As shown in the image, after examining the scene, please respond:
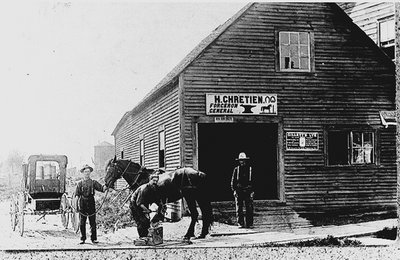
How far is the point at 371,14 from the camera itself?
A: 19234 millimetres

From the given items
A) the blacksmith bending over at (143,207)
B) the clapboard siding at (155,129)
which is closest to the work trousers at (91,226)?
the blacksmith bending over at (143,207)

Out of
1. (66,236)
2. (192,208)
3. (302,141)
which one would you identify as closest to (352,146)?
(302,141)

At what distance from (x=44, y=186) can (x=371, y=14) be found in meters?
13.5

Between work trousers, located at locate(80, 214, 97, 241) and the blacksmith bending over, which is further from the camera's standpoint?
work trousers, located at locate(80, 214, 97, 241)

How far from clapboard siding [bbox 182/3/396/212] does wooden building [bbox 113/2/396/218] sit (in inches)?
1.2

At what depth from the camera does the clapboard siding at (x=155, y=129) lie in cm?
1548

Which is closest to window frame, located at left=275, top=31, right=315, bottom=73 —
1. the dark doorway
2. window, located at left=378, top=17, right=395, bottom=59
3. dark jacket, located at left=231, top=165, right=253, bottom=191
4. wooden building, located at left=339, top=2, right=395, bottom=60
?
dark jacket, located at left=231, top=165, right=253, bottom=191

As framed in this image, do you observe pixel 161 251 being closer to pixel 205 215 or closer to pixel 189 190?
pixel 205 215

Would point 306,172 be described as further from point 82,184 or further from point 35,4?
point 35,4

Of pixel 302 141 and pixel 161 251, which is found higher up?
pixel 302 141

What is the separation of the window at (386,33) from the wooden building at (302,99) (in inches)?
99.9

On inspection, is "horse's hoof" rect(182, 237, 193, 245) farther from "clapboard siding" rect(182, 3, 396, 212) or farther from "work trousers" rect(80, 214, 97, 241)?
"clapboard siding" rect(182, 3, 396, 212)

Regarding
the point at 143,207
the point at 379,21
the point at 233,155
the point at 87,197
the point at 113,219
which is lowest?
the point at 113,219

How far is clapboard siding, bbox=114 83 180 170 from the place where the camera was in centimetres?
1548
